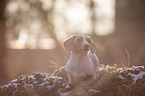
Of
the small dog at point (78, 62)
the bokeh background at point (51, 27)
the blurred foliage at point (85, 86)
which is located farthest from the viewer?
the bokeh background at point (51, 27)

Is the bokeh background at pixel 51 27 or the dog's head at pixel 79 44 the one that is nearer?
the dog's head at pixel 79 44

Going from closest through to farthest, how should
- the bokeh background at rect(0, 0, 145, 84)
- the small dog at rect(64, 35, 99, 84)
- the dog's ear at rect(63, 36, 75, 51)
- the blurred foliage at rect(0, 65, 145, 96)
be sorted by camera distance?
the blurred foliage at rect(0, 65, 145, 96), the small dog at rect(64, 35, 99, 84), the dog's ear at rect(63, 36, 75, 51), the bokeh background at rect(0, 0, 145, 84)

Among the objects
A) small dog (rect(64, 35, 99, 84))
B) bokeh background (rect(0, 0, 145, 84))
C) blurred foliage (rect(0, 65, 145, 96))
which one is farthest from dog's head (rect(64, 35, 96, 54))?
bokeh background (rect(0, 0, 145, 84))

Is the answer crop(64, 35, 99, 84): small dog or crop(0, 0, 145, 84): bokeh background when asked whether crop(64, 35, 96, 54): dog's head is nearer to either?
crop(64, 35, 99, 84): small dog

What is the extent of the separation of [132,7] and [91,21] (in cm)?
353

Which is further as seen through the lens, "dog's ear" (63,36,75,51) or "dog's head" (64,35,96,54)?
"dog's ear" (63,36,75,51)

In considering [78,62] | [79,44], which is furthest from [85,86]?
[79,44]

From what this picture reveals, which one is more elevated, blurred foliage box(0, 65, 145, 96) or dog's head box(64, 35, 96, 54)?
dog's head box(64, 35, 96, 54)

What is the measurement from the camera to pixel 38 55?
52.9 feet

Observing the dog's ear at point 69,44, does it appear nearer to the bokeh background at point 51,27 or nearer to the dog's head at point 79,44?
the dog's head at point 79,44

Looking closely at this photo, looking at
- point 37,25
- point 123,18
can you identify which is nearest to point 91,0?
point 123,18

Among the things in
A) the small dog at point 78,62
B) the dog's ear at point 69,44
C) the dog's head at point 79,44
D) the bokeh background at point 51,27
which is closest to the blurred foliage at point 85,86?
the small dog at point 78,62

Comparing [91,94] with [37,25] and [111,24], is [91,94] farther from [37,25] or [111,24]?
[37,25]

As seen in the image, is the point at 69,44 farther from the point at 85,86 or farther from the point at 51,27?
the point at 51,27
